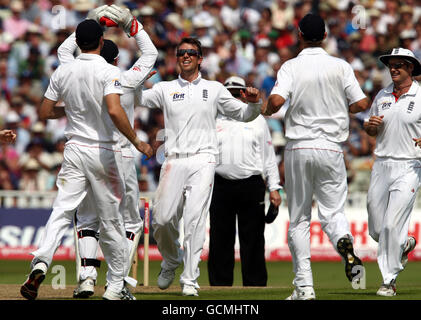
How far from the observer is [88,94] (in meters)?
8.95

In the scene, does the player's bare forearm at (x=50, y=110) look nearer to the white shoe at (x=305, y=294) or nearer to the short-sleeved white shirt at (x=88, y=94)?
the short-sleeved white shirt at (x=88, y=94)

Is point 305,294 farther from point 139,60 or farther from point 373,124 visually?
point 139,60

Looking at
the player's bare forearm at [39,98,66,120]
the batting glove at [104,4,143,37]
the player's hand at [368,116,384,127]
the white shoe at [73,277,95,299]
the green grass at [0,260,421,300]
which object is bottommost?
the green grass at [0,260,421,300]

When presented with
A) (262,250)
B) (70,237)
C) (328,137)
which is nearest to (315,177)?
(328,137)

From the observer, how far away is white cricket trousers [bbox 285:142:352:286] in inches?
368

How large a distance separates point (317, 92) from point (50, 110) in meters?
2.64

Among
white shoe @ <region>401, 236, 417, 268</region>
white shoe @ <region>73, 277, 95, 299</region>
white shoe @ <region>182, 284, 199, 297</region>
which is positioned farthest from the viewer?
white shoe @ <region>401, 236, 417, 268</region>

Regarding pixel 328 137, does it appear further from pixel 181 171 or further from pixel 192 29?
pixel 192 29

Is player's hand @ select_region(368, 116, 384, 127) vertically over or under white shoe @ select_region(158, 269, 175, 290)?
over

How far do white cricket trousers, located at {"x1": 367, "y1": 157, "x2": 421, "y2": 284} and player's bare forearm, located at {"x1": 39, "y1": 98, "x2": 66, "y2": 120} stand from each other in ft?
11.8

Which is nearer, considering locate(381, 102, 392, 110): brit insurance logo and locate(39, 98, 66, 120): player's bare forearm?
locate(39, 98, 66, 120): player's bare forearm

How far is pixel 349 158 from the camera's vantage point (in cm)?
1973

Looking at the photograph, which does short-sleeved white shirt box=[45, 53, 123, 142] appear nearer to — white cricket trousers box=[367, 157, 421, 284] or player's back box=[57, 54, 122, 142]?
player's back box=[57, 54, 122, 142]

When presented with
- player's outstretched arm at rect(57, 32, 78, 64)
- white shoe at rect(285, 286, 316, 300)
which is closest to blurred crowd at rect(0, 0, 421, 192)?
player's outstretched arm at rect(57, 32, 78, 64)
